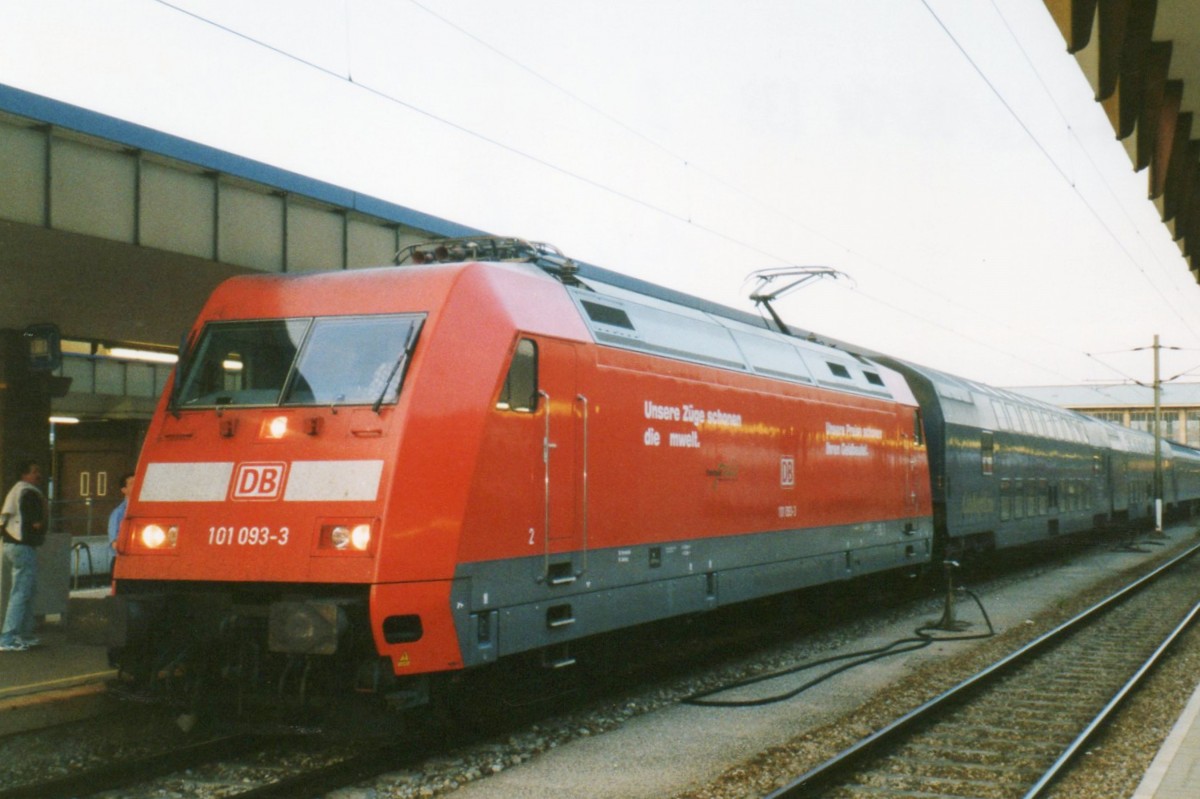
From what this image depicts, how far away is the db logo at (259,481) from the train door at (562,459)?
1831 mm

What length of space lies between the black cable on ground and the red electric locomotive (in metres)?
0.76

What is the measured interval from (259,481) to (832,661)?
644 centimetres

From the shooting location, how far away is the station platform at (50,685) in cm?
793

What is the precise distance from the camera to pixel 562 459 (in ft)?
27.4

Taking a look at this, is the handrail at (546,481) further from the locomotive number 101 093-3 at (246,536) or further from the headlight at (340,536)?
the locomotive number 101 093-3 at (246,536)

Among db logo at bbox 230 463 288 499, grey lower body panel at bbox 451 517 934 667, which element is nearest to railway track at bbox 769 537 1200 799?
grey lower body panel at bbox 451 517 934 667

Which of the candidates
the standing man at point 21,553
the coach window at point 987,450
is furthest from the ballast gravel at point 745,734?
the coach window at point 987,450

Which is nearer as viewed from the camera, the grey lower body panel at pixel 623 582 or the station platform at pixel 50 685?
the grey lower body panel at pixel 623 582

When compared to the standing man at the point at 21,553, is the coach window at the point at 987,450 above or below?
above

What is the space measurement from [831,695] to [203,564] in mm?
5465

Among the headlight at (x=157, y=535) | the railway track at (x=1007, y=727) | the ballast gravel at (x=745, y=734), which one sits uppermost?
the headlight at (x=157, y=535)

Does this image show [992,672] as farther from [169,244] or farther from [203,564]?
[169,244]

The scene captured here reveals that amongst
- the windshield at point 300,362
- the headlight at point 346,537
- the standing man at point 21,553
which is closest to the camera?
the headlight at point 346,537

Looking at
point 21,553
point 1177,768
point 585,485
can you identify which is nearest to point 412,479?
point 585,485
